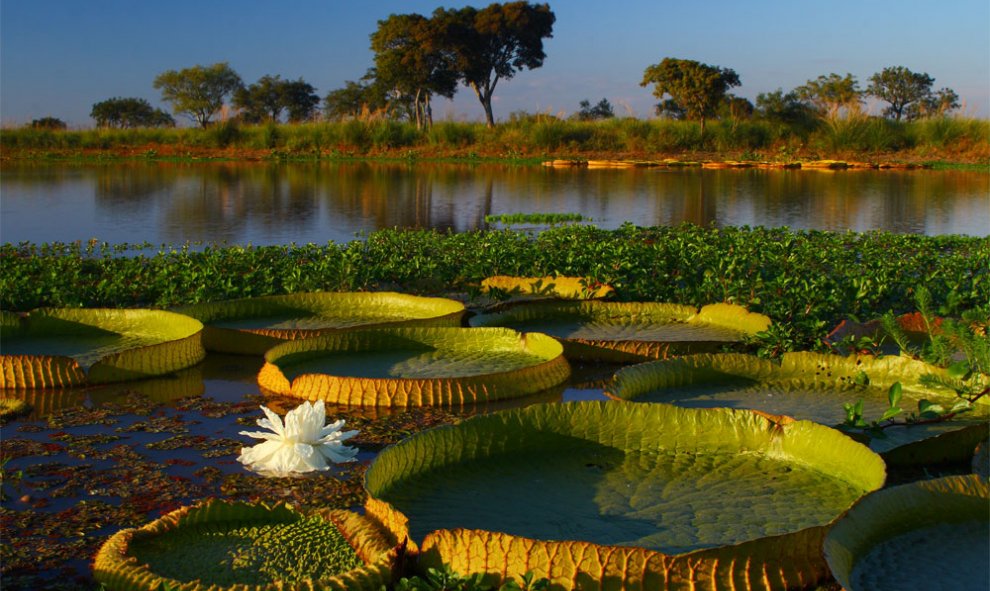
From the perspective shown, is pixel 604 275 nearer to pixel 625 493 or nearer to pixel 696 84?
pixel 625 493

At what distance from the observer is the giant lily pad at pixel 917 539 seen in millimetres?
2648

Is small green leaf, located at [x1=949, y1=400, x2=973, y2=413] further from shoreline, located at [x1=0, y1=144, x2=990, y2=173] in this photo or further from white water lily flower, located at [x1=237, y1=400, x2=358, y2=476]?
shoreline, located at [x1=0, y1=144, x2=990, y2=173]

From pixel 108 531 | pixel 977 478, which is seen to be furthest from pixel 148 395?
pixel 977 478

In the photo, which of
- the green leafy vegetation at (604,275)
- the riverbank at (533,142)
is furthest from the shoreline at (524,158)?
the green leafy vegetation at (604,275)

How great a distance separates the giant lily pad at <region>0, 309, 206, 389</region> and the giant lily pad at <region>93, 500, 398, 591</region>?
2334 mm

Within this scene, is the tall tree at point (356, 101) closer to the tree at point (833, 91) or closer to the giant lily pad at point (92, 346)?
the tree at point (833, 91)

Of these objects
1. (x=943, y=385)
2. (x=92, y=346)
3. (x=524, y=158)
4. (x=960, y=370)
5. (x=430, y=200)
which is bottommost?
(x=92, y=346)

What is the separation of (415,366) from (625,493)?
2.11 meters

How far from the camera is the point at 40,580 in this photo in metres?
2.92

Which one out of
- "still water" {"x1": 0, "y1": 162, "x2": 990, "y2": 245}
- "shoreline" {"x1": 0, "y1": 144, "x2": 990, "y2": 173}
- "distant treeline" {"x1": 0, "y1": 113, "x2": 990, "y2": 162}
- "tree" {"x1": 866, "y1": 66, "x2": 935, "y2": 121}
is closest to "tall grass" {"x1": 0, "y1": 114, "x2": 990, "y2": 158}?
"distant treeline" {"x1": 0, "y1": 113, "x2": 990, "y2": 162}

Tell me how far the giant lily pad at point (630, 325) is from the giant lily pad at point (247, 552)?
2.74 meters

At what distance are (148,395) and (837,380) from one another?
3.38 metres

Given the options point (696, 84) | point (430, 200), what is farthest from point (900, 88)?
point (430, 200)

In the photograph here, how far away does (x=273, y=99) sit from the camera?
211ft
